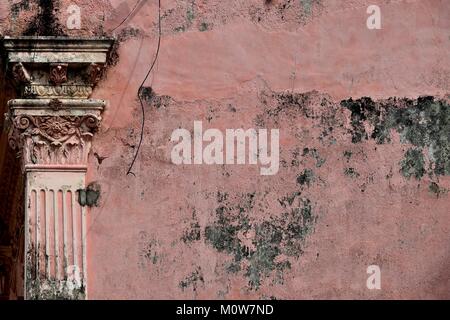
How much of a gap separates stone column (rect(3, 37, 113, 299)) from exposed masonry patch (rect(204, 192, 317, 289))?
3.29ft

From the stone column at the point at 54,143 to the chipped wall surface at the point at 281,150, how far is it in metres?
0.13

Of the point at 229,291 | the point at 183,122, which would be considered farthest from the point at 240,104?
the point at 229,291

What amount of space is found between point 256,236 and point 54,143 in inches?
63.3

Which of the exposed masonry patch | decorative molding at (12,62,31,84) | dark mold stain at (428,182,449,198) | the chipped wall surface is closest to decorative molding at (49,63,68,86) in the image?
decorative molding at (12,62,31,84)

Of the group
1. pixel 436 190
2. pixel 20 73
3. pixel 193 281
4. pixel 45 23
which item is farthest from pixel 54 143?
pixel 436 190

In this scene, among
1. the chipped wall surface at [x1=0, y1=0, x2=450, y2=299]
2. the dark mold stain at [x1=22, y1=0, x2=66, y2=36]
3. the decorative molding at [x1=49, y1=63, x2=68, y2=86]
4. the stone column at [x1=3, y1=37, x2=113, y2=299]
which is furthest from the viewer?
the dark mold stain at [x1=22, y1=0, x2=66, y2=36]

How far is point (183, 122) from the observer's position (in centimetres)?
1547

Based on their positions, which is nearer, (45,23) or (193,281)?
(193,281)

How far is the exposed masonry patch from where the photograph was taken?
1529 centimetres

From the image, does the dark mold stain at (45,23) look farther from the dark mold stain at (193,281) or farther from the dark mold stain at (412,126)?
the dark mold stain at (412,126)

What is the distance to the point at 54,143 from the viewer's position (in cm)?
1534

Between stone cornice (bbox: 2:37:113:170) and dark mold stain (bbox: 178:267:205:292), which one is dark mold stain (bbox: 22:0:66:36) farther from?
dark mold stain (bbox: 178:267:205:292)

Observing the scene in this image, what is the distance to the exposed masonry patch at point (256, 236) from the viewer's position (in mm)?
15289

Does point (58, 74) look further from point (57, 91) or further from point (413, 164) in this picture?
point (413, 164)
